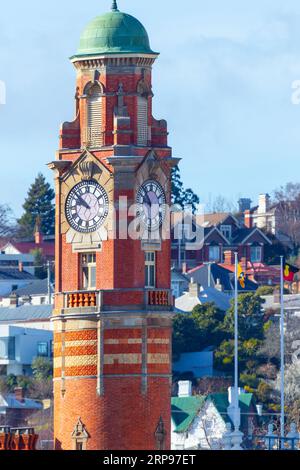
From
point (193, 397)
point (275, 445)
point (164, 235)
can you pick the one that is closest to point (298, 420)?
point (193, 397)

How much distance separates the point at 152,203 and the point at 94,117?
2.72m

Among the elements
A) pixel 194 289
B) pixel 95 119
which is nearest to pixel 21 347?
pixel 194 289

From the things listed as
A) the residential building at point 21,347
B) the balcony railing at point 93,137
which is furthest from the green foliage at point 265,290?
the balcony railing at point 93,137

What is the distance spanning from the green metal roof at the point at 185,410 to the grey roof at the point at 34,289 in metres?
47.9

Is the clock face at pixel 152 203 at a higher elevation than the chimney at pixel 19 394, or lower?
higher

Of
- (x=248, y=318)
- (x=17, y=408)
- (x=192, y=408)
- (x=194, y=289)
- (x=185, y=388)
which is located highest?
(x=194, y=289)

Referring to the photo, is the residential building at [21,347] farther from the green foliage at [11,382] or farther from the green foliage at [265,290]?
the green foliage at [265,290]

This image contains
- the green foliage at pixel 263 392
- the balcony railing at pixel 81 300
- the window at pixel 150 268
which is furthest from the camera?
the green foliage at pixel 263 392

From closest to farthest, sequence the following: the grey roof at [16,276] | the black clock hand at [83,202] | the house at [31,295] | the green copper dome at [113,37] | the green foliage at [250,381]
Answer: the green copper dome at [113,37]
the black clock hand at [83,202]
the green foliage at [250,381]
the house at [31,295]
the grey roof at [16,276]

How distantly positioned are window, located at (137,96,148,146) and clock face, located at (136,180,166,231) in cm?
112

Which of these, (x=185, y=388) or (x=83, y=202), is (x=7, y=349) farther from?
(x=83, y=202)

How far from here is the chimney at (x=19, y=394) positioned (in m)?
144

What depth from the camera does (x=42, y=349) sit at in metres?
166

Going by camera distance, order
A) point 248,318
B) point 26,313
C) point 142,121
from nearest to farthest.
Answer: point 142,121 → point 248,318 → point 26,313
